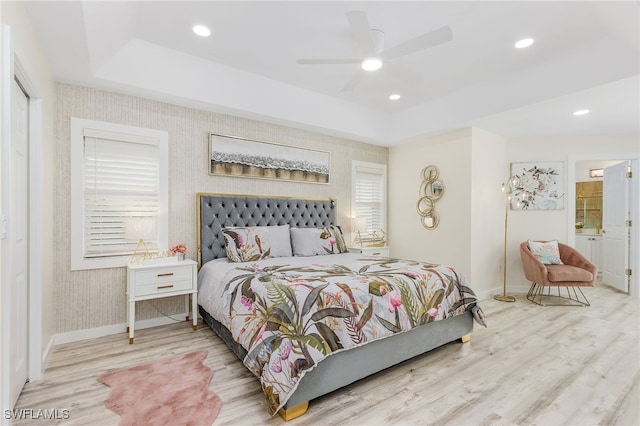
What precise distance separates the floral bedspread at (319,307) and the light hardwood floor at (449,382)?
0.33 metres

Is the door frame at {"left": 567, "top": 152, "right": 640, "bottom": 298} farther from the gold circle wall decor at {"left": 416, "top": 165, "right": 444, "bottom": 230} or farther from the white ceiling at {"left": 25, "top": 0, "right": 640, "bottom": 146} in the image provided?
the gold circle wall decor at {"left": 416, "top": 165, "right": 444, "bottom": 230}

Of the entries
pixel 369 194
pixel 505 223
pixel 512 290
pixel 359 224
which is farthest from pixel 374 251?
pixel 512 290

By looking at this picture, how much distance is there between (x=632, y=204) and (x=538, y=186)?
1383 millimetres

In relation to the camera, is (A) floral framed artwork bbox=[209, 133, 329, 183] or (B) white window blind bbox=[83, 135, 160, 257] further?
(A) floral framed artwork bbox=[209, 133, 329, 183]

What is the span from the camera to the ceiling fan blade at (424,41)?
2295 millimetres

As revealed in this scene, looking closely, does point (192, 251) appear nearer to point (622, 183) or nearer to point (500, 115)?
point (500, 115)

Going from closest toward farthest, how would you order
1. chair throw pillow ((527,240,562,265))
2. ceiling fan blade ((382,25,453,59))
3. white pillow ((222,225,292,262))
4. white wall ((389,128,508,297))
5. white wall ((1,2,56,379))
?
white wall ((1,2,56,379)), ceiling fan blade ((382,25,453,59)), white pillow ((222,225,292,262)), white wall ((389,128,508,297)), chair throw pillow ((527,240,562,265))

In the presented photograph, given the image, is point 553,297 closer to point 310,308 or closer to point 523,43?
point 523,43

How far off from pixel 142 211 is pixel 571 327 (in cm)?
494

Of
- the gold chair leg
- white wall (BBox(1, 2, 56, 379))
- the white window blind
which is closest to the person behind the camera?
white wall (BBox(1, 2, 56, 379))

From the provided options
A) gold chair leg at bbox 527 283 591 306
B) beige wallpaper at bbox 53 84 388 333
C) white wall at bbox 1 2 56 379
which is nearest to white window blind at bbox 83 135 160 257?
beige wallpaper at bbox 53 84 388 333

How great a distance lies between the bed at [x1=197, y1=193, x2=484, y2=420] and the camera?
192cm

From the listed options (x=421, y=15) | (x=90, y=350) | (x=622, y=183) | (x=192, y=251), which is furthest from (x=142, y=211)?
(x=622, y=183)

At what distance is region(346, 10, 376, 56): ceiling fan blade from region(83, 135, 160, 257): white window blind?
2.47 metres
